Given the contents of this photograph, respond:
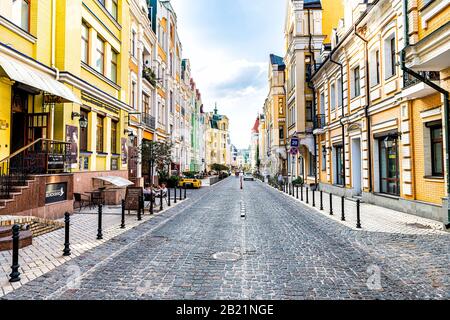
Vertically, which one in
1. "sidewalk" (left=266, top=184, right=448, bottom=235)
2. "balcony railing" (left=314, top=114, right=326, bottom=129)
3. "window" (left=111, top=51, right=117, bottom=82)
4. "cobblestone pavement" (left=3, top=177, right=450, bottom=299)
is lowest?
"sidewalk" (left=266, top=184, right=448, bottom=235)

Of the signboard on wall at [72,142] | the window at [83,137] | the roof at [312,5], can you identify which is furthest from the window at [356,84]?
the signboard on wall at [72,142]

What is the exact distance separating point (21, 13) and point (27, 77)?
3511 mm

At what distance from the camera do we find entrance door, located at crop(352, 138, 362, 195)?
18.6m

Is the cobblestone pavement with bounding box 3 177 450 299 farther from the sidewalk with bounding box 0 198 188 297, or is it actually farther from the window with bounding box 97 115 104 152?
the window with bounding box 97 115 104 152

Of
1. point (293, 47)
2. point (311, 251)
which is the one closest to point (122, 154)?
point (311, 251)

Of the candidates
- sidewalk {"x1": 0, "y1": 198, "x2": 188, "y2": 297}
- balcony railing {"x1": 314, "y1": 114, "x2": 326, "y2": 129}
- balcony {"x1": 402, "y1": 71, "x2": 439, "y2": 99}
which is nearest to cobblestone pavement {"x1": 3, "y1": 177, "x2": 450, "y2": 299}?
sidewalk {"x1": 0, "y1": 198, "x2": 188, "y2": 297}

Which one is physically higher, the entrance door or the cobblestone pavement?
the entrance door

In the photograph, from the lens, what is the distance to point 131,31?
71.2 feet

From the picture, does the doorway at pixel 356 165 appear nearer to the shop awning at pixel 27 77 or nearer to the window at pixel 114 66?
the window at pixel 114 66

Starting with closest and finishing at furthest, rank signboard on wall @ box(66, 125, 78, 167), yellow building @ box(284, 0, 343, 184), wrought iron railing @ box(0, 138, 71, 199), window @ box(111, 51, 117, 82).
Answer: wrought iron railing @ box(0, 138, 71, 199), signboard on wall @ box(66, 125, 78, 167), window @ box(111, 51, 117, 82), yellow building @ box(284, 0, 343, 184)

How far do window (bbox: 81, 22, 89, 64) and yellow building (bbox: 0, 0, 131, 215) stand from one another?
5 cm

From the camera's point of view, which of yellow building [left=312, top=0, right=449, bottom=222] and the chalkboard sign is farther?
the chalkboard sign

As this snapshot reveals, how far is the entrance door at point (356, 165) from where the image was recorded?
1859cm

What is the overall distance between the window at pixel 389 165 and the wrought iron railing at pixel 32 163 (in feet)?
47.9
